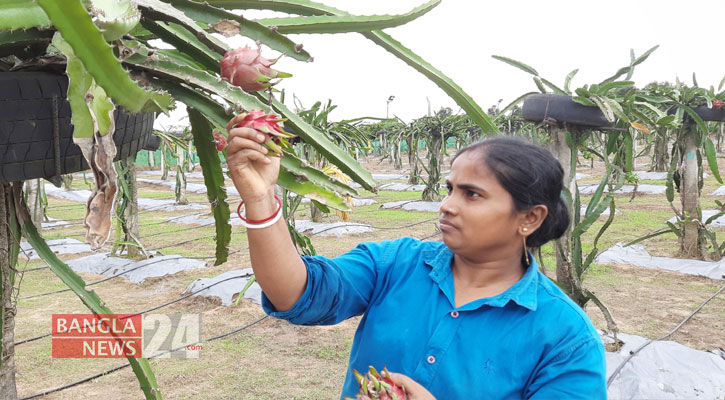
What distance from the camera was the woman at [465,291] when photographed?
83 cm

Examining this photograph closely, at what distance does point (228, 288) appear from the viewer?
383 centimetres

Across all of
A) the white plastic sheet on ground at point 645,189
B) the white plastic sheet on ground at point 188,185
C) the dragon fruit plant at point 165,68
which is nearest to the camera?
the dragon fruit plant at point 165,68

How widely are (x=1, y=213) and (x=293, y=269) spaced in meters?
0.67

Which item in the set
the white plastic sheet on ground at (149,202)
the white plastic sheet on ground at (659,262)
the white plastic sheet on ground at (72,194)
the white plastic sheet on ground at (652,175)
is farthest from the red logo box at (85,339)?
the white plastic sheet on ground at (652,175)

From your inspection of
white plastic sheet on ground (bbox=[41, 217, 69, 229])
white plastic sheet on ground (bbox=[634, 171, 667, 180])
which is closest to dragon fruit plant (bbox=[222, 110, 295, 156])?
white plastic sheet on ground (bbox=[41, 217, 69, 229])

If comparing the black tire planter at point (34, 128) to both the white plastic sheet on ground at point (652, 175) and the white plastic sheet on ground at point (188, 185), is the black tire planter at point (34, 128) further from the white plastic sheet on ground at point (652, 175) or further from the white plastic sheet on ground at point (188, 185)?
the white plastic sheet on ground at point (652, 175)

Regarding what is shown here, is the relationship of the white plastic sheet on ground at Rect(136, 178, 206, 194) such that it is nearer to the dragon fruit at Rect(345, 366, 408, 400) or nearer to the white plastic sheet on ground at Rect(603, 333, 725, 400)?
the white plastic sheet on ground at Rect(603, 333, 725, 400)

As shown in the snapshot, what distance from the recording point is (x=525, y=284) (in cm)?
92

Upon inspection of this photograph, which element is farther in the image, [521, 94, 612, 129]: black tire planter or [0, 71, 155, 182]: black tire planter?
[521, 94, 612, 129]: black tire planter

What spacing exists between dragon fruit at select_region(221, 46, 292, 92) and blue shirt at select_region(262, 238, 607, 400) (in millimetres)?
355

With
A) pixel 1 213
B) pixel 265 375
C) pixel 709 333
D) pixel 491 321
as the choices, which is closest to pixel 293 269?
pixel 491 321

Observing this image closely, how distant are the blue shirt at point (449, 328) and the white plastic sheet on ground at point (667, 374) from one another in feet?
5.28

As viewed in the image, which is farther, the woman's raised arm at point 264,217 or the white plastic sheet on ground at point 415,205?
the white plastic sheet on ground at point 415,205

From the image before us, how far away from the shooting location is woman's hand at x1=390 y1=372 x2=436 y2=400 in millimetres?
806
